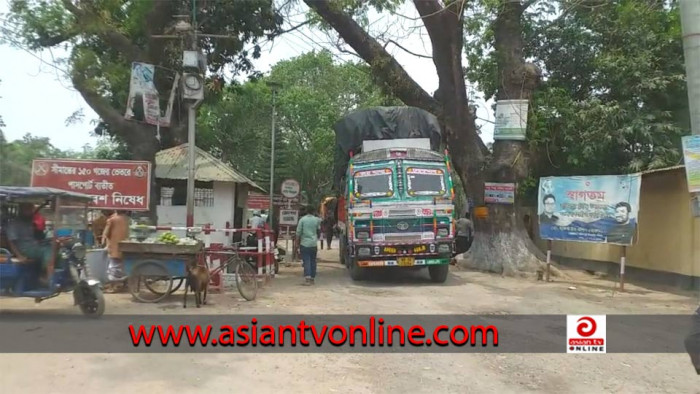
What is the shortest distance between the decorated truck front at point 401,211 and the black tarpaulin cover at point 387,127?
117cm

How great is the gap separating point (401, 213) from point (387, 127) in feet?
8.94

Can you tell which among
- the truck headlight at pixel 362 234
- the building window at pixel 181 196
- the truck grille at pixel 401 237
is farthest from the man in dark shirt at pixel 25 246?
the building window at pixel 181 196

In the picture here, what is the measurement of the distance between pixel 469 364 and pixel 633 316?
14.3ft

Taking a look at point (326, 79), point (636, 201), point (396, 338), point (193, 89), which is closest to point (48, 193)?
point (193, 89)

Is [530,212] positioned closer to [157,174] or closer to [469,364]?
[157,174]

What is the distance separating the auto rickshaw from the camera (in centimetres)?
830

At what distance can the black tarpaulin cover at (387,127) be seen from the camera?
14344 mm

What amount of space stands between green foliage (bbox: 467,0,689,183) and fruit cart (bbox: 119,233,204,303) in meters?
8.89

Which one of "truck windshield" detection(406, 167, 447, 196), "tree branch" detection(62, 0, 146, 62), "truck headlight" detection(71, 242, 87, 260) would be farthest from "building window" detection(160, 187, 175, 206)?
"truck headlight" detection(71, 242, 87, 260)

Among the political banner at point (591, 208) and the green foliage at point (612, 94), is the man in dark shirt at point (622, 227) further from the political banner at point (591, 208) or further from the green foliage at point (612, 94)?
the green foliage at point (612, 94)

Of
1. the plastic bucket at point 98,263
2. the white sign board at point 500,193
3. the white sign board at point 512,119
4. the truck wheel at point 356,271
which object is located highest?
the white sign board at point 512,119

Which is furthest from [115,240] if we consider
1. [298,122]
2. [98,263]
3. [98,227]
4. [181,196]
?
[298,122]

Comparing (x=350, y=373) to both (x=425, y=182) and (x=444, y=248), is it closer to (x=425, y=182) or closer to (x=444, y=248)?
(x=444, y=248)

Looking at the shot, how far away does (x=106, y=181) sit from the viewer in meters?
11.6
